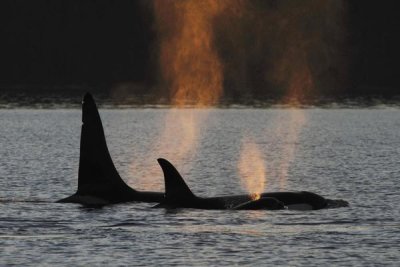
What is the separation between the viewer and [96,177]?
5206cm

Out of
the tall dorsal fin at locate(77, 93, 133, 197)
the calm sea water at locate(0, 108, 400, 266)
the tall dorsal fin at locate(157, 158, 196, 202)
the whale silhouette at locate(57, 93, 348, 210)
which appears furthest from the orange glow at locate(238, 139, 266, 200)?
the tall dorsal fin at locate(77, 93, 133, 197)

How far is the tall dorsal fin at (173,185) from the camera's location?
48.0m

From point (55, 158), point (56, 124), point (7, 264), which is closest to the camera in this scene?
point (7, 264)

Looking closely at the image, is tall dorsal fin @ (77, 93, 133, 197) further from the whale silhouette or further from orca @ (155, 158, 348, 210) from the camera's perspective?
orca @ (155, 158, 348, 210)

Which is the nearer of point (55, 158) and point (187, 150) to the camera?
point (55, 158)

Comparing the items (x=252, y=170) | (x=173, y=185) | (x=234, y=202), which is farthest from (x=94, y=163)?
(x=252, y=170)

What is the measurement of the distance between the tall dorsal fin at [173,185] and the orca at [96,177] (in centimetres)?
244

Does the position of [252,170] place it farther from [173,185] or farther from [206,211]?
[173,185]

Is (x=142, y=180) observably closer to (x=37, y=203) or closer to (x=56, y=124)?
(x=37, y=203)

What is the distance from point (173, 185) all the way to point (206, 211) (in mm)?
1562

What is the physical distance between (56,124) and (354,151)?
6266cm

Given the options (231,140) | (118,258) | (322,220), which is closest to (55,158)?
(231,140)

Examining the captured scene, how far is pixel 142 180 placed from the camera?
72688 mm

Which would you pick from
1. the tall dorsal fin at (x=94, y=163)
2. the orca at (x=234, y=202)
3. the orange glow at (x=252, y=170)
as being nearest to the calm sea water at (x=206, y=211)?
the orange glow at (x=252, y=170)
